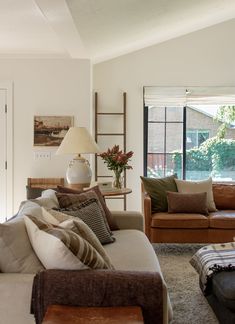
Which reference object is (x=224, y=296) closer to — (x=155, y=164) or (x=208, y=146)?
(x=155, y=164)

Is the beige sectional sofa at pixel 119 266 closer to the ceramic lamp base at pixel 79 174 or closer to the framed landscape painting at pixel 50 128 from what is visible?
the ceramic lamp base at pixel 79 174

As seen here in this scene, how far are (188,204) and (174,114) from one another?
2123 millimetres

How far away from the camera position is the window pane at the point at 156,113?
623cm

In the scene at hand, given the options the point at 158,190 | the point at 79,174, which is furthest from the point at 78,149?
the point at 158,190

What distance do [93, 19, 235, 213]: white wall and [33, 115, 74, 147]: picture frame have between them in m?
1.03

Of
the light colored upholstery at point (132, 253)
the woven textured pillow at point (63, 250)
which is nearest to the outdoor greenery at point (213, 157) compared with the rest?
the light colored upholstery at point (132, 253)

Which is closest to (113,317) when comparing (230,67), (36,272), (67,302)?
(67,302)

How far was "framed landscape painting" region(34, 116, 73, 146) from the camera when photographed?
5.29 metres

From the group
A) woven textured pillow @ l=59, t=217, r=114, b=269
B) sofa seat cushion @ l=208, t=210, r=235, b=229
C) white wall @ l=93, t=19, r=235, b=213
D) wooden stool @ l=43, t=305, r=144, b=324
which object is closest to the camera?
wooden stool @ l=43, t=305, r=144, b=324

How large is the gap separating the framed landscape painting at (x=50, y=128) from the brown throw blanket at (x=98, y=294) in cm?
364

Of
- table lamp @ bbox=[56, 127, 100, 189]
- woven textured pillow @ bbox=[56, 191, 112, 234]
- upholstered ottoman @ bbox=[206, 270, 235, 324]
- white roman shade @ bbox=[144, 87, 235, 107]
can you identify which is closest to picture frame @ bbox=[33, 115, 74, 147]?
table lamp @ bbox=[56, 127, 100, 189]

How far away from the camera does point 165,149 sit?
246 inches

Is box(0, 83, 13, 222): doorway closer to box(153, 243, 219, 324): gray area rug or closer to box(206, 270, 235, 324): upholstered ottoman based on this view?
box(153, 243, 219, 324): gray area rug

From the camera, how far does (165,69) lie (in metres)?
6.11
